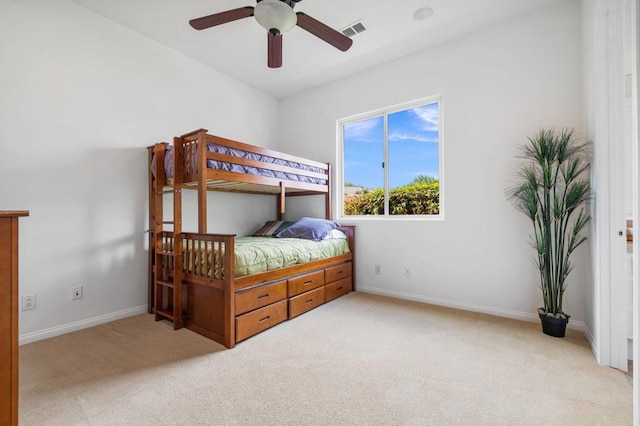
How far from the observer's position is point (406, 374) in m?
1.72

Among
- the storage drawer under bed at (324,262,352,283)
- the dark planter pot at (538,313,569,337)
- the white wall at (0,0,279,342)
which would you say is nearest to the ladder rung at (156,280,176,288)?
the white wall at (0,0,279,342)

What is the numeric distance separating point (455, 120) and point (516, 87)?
0.55 m

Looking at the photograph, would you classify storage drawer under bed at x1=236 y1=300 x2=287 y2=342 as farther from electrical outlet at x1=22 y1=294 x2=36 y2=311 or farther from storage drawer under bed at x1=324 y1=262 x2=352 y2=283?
electrical outlet at x1=22 y1=294 x2=36 y2=311

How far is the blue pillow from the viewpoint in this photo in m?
3.24

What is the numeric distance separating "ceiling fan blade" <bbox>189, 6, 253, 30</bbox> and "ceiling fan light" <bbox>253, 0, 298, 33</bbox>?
0.41 feet

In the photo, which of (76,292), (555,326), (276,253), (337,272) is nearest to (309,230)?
(337,272)

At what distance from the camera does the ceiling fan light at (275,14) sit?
1718mm

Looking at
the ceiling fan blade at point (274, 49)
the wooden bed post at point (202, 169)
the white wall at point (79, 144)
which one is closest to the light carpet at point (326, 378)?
the white wall at point (79, 144)

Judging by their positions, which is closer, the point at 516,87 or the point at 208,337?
the point at 208,337

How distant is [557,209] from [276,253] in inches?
88.4

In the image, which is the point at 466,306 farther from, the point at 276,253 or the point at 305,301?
the point at 276,253

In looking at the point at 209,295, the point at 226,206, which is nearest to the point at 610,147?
the point at 209,295

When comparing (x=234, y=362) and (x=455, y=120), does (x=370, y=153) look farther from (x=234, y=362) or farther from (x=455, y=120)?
(x=234, y=362)

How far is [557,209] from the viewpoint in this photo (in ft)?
7.14
